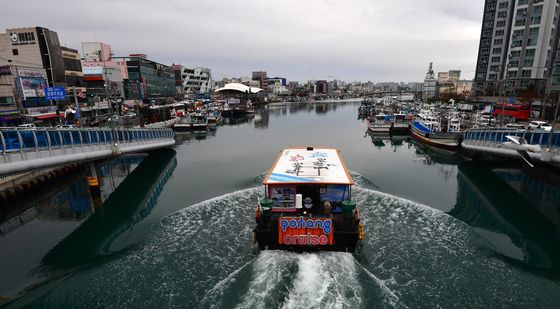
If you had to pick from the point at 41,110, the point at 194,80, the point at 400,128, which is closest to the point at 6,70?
the point at 41,110

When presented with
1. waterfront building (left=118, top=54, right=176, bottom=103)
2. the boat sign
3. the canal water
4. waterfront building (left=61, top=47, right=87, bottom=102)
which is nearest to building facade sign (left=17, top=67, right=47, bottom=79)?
waterfront building (left=61, top=47, right=87, bottom=102)

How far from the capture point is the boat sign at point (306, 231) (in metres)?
14.1

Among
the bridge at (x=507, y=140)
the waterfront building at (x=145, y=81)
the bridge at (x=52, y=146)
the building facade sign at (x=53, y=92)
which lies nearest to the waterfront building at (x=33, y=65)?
the building facade sign at (x=53, y=92)

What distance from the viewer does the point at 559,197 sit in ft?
84.6

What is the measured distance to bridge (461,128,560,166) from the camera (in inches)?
852

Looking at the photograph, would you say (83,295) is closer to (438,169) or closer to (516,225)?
A: (516,225)

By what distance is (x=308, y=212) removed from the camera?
51.2 feet

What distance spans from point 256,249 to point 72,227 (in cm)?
1483

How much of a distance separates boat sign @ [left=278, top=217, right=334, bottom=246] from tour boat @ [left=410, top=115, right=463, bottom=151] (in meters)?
40.5

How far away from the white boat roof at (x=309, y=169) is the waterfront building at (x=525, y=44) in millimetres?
68492

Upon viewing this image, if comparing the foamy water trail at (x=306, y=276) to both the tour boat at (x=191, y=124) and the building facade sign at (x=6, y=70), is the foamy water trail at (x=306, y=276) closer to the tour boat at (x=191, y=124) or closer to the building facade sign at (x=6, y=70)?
the building facade sign at (x=6, y=70)

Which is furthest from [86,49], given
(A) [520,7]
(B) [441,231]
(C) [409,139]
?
(A) [520,7]

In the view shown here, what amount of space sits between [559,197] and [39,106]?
77508mm

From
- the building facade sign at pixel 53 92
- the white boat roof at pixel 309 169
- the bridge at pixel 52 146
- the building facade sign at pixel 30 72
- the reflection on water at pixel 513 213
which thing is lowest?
the reflection on water at pixel 513 213
